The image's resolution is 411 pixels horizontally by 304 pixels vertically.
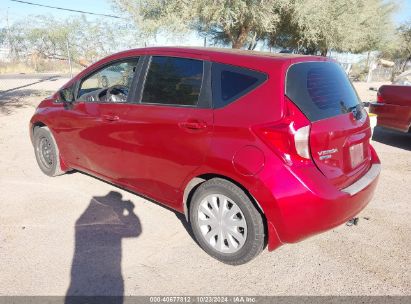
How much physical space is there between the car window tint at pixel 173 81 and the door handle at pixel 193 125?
17 cm

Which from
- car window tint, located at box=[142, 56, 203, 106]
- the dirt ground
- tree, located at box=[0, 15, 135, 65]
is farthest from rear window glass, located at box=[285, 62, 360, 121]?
tree, located at box=[0, 15, 135, 65]

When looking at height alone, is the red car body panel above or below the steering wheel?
below

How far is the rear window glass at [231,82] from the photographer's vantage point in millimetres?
2707

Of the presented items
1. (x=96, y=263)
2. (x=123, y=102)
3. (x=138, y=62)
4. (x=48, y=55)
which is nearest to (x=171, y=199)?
(x=96, y=263)

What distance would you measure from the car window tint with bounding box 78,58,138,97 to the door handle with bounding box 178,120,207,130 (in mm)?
951

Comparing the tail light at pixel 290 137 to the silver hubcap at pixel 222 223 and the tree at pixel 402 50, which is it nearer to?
the silver hubcap at pixel 222 223

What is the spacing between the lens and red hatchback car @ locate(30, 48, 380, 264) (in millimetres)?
2531

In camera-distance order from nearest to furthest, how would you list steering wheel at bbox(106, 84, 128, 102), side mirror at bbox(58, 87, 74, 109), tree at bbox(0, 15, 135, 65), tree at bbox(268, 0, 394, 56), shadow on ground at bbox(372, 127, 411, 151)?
steering wheel at bbox(106, 84, 128, 102)
side mirror at bbox(58, 87, 74, 109)
shadow on ground at bbox(372, 127, 411, 151)
tree at bbox(268, 0, 394, 56)
tree at bbox(0, 15, 135, 65)

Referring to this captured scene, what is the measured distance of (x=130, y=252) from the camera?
3.08 meters

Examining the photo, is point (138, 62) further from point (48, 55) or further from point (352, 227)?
point (48, 55)

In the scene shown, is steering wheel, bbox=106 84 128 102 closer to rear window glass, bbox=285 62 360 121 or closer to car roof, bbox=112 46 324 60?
car roof, bbox=112 46 324 60

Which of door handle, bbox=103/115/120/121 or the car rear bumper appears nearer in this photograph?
the car rear bumper

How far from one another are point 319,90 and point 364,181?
885mm

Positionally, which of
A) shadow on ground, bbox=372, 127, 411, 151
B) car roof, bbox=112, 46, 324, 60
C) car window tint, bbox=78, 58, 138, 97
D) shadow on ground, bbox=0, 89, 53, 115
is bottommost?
shadow on ground, bbox=0, 89, 53, 115
